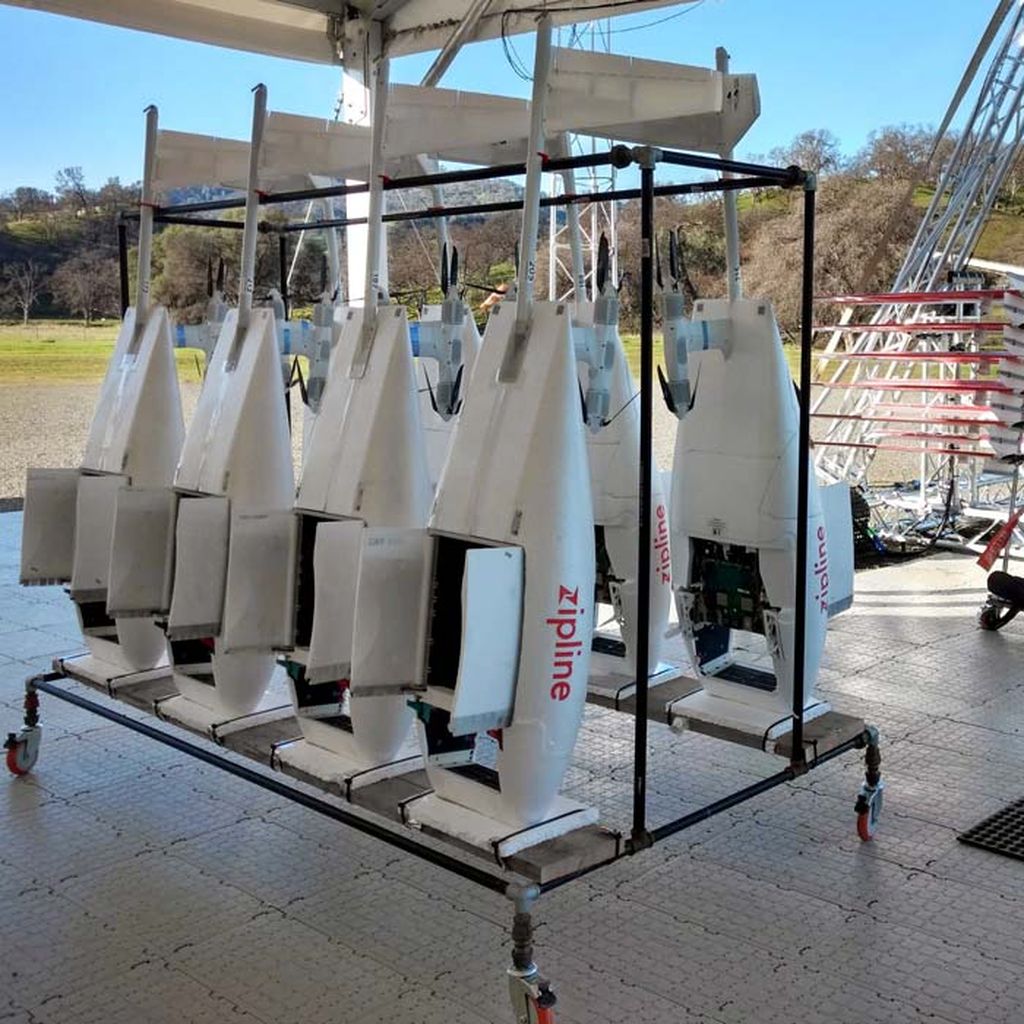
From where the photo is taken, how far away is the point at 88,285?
941cm

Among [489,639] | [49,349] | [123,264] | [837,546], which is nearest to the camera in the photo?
[489,639]

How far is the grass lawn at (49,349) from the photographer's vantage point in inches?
372

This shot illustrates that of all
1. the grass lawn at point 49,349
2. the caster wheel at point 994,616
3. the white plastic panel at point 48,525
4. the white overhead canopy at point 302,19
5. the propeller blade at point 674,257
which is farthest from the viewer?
the grass lawn at point 49,349

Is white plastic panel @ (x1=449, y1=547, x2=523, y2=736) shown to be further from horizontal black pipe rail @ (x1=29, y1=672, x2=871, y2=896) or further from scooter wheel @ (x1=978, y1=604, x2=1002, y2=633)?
scooter wheel @ (x1=978, y1=604, x2=1002, y2=633)

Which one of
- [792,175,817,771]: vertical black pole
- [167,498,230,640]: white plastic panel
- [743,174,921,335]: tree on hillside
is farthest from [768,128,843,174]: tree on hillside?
[167,498,230,640]: white plastic panel

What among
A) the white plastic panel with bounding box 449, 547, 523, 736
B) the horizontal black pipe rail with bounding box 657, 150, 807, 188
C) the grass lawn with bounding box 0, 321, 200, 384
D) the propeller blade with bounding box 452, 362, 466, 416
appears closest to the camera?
the white plastic panel with bounding box 449, 547, 523, 736

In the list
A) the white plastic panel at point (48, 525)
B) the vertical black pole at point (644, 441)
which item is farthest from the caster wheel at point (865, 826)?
the white plastic panel at point (48, 525)

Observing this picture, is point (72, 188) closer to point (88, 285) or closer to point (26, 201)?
point (26, 201)

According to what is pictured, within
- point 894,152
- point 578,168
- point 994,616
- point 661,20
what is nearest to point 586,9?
point 661,20

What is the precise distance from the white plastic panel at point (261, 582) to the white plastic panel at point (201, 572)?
0.07 meters

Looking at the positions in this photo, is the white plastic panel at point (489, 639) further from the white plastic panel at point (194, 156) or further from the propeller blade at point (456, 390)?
the white plastic panel at point (194, 156)

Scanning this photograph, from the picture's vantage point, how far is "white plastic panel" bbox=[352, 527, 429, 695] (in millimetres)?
2670

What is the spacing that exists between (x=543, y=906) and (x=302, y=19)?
21.7 ft

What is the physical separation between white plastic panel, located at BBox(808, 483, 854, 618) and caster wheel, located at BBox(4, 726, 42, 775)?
2586 mm
